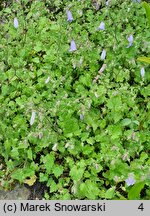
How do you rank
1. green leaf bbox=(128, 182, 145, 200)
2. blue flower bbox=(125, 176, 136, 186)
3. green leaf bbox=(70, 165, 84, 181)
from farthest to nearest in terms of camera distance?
green leaf bbox=(70, 165, 84, 181)
blue flower bbox=(125, 176, 136, 186)
green leaf bbox=(128, 182, 145, 200)

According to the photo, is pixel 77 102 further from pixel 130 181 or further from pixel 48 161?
pixel 130 181

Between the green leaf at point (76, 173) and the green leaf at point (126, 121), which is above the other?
the green leaf at point (126, 121)

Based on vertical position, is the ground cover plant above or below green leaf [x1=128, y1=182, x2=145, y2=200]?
above

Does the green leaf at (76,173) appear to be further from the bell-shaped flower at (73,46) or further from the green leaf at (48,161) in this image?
the bell-shaped flower at (73,46)

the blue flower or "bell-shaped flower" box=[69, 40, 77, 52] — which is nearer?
the blue flower

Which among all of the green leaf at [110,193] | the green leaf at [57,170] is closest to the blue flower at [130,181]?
the green leaf at [110,193]

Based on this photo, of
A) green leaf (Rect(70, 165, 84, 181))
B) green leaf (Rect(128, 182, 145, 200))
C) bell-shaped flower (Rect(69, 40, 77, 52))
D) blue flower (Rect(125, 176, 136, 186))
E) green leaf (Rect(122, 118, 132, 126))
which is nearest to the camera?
green leaf (Rect(128, 182, 145, 200))

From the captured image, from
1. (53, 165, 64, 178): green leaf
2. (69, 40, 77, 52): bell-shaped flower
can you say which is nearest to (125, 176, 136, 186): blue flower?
(53, 165, 64, 178): green leaf

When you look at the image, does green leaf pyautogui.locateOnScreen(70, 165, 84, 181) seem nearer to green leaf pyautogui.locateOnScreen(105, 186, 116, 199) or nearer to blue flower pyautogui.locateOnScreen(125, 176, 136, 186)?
green leaf pyautogui.locateOnScreen(105, 186, 116, 199)

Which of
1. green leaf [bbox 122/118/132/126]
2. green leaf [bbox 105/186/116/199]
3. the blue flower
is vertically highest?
green leaf [bbox 122/118/132/126]

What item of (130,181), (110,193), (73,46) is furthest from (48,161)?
(73,46)

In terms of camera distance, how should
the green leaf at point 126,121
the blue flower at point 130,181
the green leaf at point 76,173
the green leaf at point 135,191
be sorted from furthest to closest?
the green leaf at point 126,121 < the green leaf at point 76,173 < the blue flower at point 130,181 < the green leaf at point 135,191
